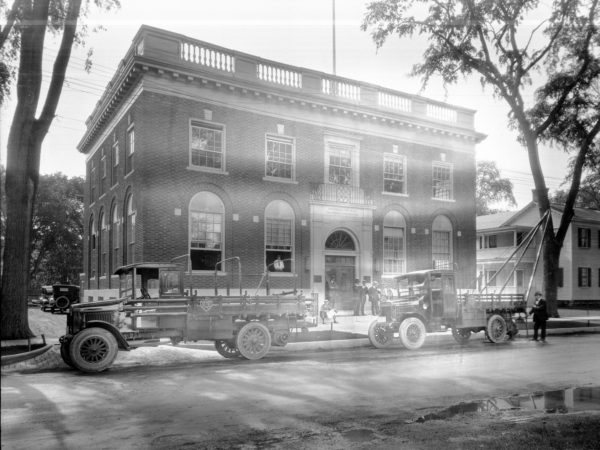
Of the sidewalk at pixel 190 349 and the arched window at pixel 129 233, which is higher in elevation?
the arched window at pixel 129 233

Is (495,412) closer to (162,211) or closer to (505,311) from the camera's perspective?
(505,311)

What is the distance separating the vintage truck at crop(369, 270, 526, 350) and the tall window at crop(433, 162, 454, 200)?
12.6 m

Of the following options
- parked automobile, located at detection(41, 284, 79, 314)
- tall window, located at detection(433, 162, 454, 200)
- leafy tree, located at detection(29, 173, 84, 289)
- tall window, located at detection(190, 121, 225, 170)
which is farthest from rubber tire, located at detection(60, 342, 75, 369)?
leafy tree, located at detection(29, 173, 84, 289)

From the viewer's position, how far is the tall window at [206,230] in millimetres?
21516

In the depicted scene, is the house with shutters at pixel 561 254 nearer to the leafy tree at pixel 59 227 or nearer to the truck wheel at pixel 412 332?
the truck wheel at pixel 412 332

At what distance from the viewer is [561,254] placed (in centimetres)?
4522

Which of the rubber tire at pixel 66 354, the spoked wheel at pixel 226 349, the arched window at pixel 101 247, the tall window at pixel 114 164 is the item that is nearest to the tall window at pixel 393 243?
the tall window at pixel 114 164

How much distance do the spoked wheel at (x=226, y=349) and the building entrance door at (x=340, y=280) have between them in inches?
464

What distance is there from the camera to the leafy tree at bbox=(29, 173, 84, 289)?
143 feet

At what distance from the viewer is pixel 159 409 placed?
24.4 feet

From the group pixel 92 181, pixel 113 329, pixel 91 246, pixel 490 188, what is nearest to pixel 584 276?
pixel 490 188

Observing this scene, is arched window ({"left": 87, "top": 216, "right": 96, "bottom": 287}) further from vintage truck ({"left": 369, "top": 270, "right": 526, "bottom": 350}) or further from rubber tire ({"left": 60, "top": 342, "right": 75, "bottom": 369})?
vintage truck ({"left": 369, "top": 270, "right": 526, "bottom": 350})

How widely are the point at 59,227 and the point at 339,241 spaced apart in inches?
1157

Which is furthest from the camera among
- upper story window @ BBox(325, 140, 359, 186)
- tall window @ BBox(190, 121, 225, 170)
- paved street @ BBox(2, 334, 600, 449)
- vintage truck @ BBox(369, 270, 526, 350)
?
upper story window @ BBox(325, 140, 359, 186)
